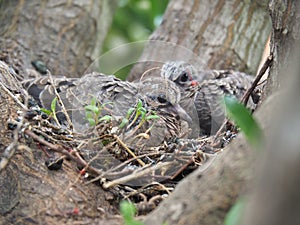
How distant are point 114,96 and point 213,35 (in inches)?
50.3

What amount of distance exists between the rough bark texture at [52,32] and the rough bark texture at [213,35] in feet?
1.38

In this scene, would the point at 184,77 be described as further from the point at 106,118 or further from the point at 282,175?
the point at 282,175

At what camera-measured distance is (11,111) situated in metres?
2.03

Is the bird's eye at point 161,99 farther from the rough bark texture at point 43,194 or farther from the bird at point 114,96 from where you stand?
the rough bark texture at point 43,194

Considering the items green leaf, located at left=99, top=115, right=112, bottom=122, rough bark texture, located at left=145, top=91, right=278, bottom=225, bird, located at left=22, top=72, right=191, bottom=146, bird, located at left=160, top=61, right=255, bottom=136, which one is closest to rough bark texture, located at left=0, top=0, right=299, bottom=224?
rough bark texture, located at left=145, top=91, right=278, bottom=225

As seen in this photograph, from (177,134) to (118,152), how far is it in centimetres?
62

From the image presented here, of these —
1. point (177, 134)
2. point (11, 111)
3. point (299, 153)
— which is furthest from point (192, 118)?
point (299, 153)

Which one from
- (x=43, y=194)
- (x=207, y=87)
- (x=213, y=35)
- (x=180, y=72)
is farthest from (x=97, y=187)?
(x=213, y=35)

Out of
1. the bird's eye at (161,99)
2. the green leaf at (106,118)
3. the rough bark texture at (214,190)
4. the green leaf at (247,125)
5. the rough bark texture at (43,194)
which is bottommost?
the rough bark texture at (43,194)

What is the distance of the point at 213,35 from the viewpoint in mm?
3805

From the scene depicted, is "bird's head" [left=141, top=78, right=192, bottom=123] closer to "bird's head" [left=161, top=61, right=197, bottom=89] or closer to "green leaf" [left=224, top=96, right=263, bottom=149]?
"bird's head" [left=161, top=61, right=197, bottom=89]

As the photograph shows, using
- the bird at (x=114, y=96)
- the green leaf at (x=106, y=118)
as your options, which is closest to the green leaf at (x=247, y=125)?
the green leaf at (x=106, y=118)

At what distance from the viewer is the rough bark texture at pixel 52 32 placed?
12.1 feet

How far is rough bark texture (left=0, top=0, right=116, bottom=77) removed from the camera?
12.1 feet
